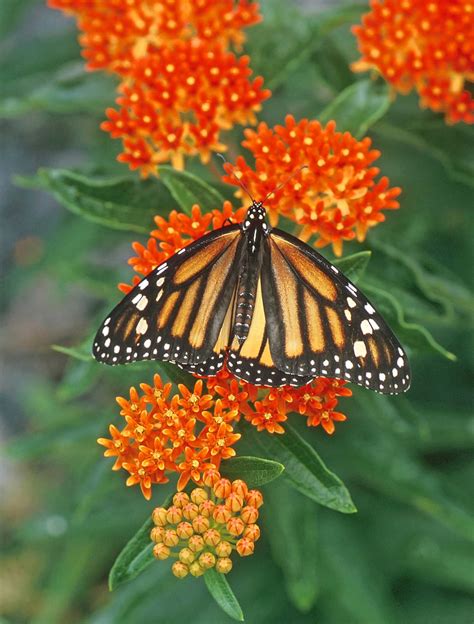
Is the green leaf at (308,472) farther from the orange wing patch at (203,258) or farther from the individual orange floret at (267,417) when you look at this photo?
the orange wing patch at (203,258)

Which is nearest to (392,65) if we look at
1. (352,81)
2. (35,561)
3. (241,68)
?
(352,81)

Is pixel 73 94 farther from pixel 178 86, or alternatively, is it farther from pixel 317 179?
pixel 317 179

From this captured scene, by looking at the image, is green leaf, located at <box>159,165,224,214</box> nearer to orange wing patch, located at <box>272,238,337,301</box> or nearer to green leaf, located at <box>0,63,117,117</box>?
orange wing patch, located at <box>272,238,337,301</box>

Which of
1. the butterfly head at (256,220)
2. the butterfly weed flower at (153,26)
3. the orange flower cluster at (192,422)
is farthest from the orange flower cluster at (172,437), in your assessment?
the butterfly weed flower at (153,26)

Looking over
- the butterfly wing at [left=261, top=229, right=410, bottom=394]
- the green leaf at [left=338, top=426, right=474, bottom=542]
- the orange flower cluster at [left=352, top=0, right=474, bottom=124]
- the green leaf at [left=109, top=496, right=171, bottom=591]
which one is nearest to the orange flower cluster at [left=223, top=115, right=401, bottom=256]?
the butterfly wing at [left=261, top=229, right=410, bottom=394]

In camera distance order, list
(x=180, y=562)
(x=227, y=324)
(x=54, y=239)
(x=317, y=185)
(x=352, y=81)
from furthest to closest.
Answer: (x=54, y=239) < (x=352, y=81) < (x=317, y=185) < (x=227, y=324) < (x=180, y=562)

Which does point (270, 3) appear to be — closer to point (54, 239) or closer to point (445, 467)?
point (54, 239)
